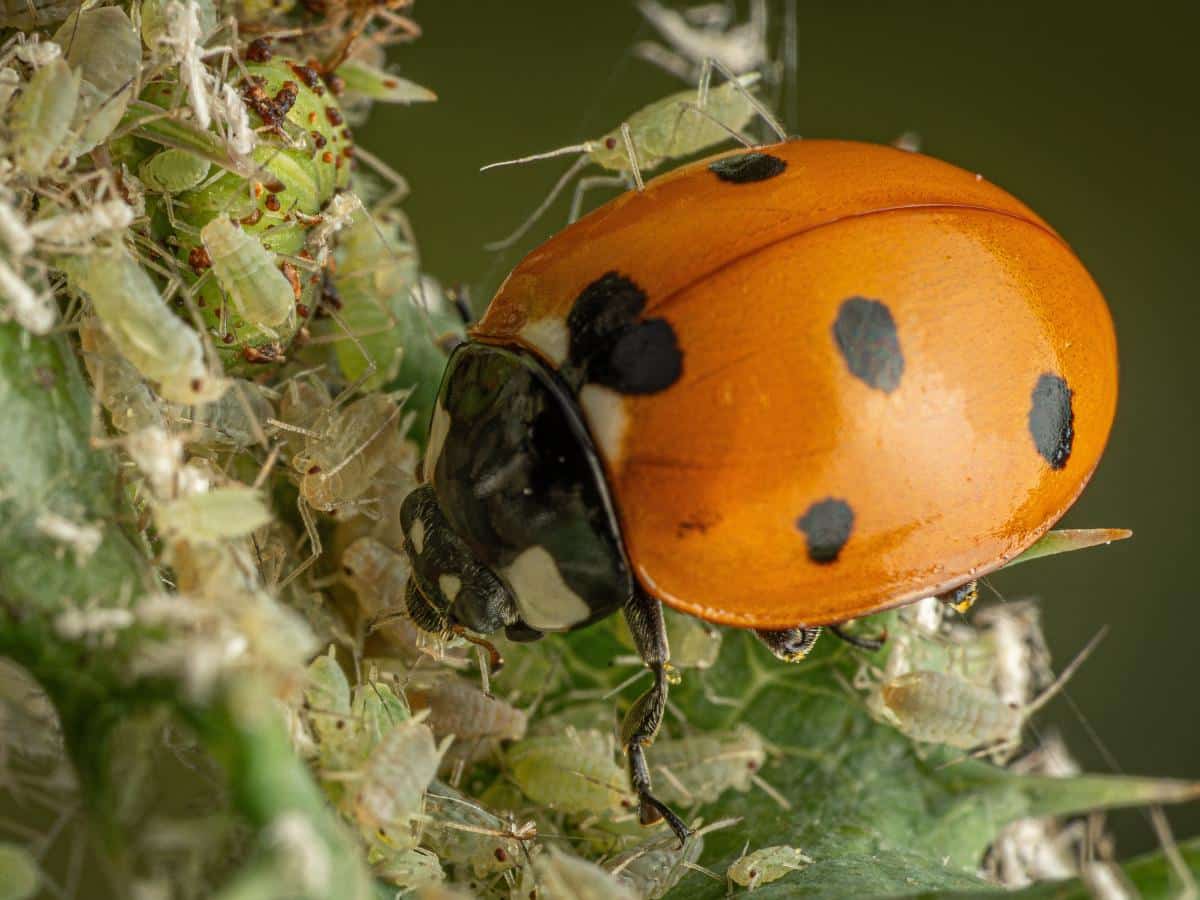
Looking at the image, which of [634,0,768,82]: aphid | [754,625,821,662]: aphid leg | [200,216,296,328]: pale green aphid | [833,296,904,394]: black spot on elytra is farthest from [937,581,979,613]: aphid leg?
[634,0,768,82]: aphid

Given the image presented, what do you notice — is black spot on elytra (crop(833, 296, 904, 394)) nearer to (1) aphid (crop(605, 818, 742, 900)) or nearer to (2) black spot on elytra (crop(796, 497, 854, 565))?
(2) black spot on elytra (crop(796, 497, 854, 565))

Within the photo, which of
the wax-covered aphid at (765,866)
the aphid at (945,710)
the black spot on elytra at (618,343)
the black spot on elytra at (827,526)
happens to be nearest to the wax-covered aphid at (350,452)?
the black spot on elytra at (618,343)

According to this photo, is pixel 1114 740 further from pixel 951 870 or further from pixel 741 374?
pixel 741 374

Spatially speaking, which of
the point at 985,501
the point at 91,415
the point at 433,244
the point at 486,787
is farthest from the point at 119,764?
the point at 433,244

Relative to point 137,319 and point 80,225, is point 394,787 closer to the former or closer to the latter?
point 137,319

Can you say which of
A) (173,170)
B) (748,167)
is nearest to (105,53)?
(173,170)

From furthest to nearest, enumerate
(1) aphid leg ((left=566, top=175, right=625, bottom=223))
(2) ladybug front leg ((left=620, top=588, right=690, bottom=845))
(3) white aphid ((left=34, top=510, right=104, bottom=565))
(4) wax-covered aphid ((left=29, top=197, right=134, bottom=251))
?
(1) aphid leg ((left=566, top=175, right=625, bottom=223)), (2) ladybug front leg ((left=620, top=588, right=690, bottom=845)), (4) wax-covered aphid ((left=29, top=197, right=134, bottom=251)), (3) white aphid ((left=34, top=510, right=104, bottom=565))
